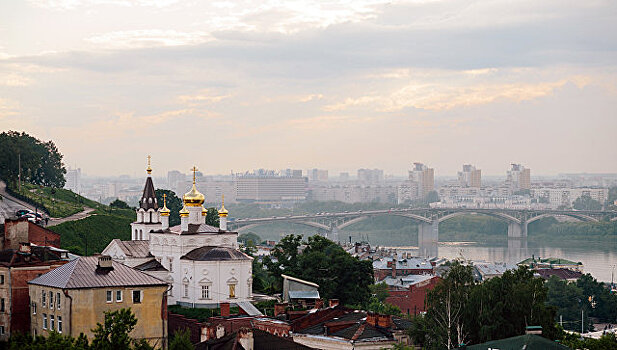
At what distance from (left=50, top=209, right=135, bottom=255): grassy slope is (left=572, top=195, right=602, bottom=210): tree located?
440ft

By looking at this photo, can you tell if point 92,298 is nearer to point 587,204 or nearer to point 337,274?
point 337,274

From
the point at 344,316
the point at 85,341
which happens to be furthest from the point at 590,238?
the point at 85,341

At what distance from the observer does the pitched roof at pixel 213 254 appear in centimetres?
3272

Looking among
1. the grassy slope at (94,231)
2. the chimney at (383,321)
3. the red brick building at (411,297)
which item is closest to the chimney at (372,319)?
the chimney at (383,321)

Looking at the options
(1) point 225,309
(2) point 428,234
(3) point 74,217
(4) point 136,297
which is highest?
(3) point 74,217

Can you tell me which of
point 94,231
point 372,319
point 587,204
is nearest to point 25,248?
point 372,319

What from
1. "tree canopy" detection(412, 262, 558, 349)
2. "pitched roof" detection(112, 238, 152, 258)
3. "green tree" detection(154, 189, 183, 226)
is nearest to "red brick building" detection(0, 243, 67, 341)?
"tree canopy" detection(412, 262, 558, 349)

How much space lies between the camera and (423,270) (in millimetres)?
55188

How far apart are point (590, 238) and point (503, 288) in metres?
93.4

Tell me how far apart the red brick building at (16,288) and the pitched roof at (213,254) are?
856cm

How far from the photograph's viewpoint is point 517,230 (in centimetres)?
12219

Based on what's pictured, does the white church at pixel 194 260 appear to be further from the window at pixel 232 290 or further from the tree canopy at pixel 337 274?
the tree canopy at pixel 337 274

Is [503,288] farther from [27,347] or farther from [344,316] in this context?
[27,347]

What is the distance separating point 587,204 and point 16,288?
534 ft
